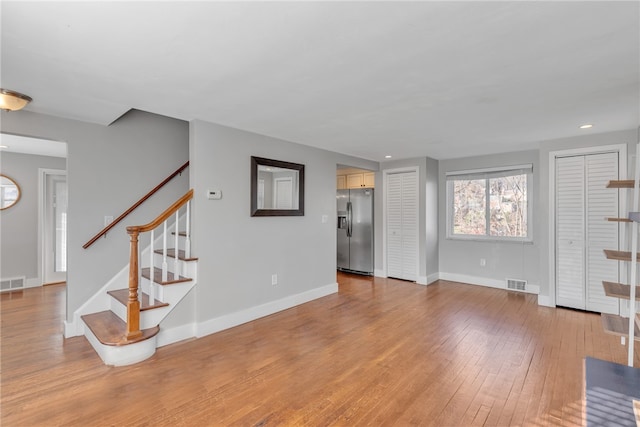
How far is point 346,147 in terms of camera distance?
448 cm

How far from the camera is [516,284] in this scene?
484cm

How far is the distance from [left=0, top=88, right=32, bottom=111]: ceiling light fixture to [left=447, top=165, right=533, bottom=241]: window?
5704 mm

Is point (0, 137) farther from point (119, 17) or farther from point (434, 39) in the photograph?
point (434, 39)

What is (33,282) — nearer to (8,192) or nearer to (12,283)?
(12,283)

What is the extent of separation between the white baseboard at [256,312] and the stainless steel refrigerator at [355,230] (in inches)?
59.3

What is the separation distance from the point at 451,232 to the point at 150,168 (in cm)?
503

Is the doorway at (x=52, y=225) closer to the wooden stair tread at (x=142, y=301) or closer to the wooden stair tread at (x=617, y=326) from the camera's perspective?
the wooden stair tread at (x=142, y=301)

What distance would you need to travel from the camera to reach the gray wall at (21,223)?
193 inches

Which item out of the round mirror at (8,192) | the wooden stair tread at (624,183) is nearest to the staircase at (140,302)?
the round mirror at (8,192)

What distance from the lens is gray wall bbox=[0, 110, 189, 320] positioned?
3.08 m

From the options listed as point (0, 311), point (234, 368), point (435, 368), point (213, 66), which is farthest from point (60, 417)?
point (0, 311)

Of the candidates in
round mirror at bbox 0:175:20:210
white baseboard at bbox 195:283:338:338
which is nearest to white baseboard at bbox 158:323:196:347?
white baseboard at bbox 195:283:338:338

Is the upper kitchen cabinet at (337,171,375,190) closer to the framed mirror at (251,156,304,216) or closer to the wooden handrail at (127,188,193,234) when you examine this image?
the framed mirror at (251,156,304,216)

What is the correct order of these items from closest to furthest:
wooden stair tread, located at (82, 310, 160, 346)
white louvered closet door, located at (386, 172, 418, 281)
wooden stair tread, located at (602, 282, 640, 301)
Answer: wooden stair tread, located at (602, 282, 640, 301), wooden stair tread, located at (82, 310, 160, 346), white louvered closet door, located at (386, 172, 418, 281)
